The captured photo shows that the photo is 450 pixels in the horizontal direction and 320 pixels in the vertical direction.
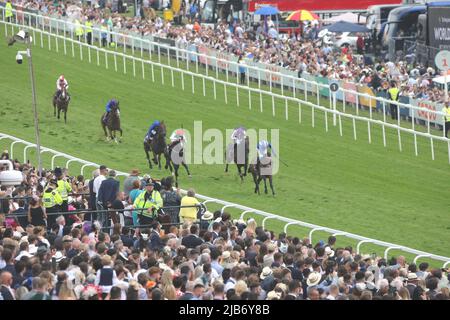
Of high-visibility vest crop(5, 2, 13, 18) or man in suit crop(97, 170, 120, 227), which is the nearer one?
man in suit crop(97, 170, 120, 227)

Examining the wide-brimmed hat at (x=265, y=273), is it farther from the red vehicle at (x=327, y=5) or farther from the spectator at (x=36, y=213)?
the red vehicle at (x=327, y=5)

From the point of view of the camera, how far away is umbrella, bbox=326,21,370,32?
136ft

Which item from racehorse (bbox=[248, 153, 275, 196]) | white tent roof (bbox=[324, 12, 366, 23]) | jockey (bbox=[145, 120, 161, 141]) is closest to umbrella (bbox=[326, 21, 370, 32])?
white tent roof (bbox=[324, 12, 366, 23])

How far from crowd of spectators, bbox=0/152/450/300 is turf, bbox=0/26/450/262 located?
5473 millimetres

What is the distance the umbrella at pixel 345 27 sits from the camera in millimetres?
41594

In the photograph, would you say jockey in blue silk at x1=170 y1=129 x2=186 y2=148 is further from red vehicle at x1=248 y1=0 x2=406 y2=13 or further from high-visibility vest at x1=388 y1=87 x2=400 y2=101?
red vehicle at x1=248 y1=0 x2=406 y2=13

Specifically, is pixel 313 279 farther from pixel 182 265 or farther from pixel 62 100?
pixel 62 100

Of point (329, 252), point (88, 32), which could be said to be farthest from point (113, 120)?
point (329, 252)

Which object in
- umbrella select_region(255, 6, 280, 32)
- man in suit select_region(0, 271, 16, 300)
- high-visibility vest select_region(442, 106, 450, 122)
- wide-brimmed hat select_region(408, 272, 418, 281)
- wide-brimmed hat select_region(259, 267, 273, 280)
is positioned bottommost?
high-visibility vest select_region(442, 106, 450, 122)

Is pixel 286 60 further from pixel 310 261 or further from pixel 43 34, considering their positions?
pixel 310 261

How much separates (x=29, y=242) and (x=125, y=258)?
1.05 metres

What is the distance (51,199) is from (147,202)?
4.13 ft
